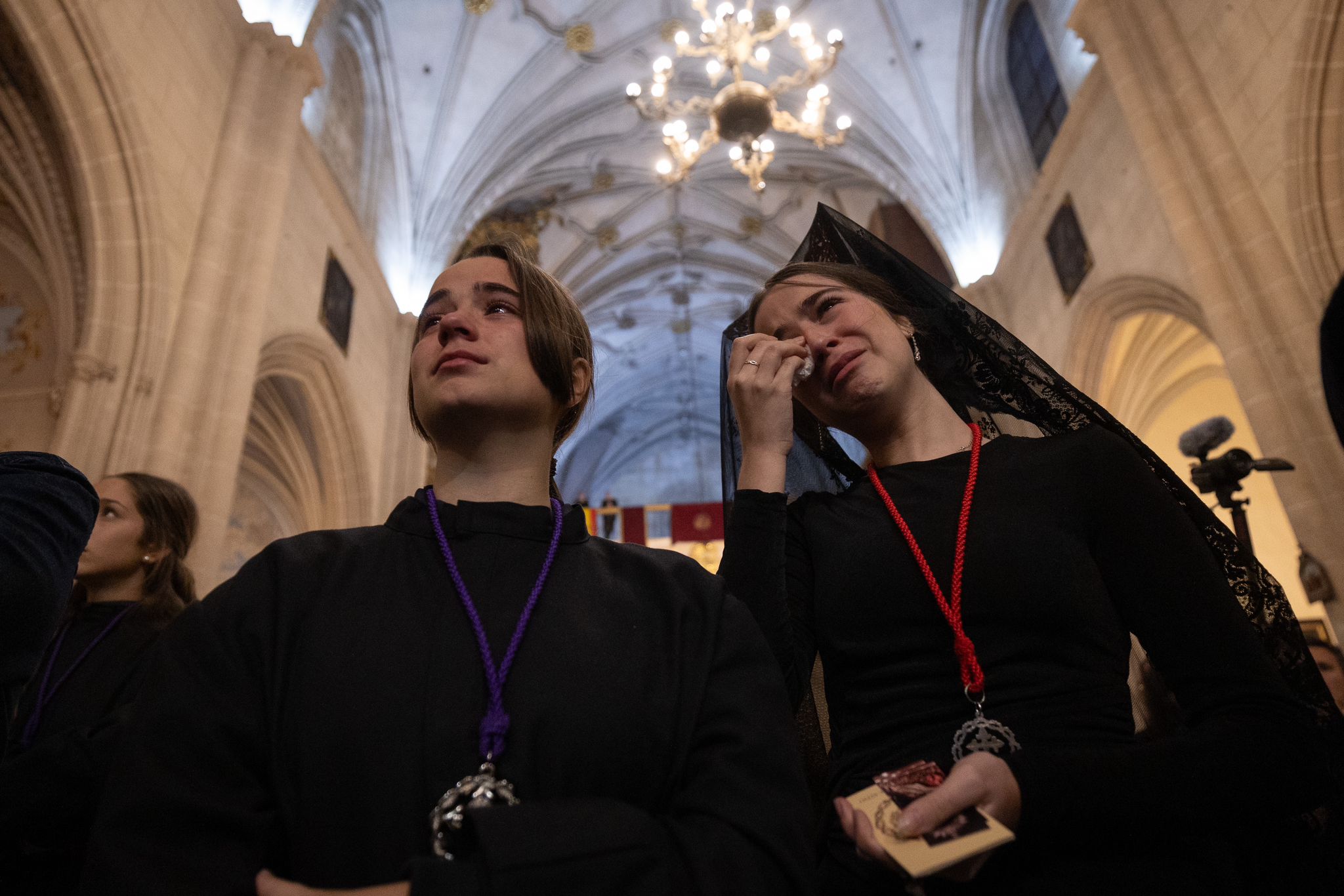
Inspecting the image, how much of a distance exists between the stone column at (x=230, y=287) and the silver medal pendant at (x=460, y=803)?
4.96 m

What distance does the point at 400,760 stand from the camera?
3.02ft

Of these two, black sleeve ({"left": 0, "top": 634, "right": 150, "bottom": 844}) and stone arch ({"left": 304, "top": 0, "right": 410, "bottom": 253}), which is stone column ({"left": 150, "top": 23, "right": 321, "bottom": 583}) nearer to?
stone arch ({"left": 304, "top": 0, "right": 410, "bottom": 253})

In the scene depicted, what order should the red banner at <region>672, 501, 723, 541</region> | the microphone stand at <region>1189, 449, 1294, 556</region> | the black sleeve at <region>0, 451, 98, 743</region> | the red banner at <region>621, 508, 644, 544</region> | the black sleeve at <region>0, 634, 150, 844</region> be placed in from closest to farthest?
the black sleeve at <region>0, 451, 98, 743</region>
the black sleeve at <region>0, 634, 150, 844</region>
the microphone stand at <region>1189, 449, 1294, 556</region>
the red banner at <region>672, 501, 723, 541</region>
the red banner at <region>621, 508, 644, 544</region>

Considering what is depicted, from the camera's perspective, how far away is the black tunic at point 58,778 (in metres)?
1.54

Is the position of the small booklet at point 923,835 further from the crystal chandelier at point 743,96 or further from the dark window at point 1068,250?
the crystal chandelier at point 743,96

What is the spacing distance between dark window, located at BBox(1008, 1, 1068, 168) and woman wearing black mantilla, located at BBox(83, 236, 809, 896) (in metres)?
8.95

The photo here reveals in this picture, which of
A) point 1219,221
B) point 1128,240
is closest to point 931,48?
point 1128,240

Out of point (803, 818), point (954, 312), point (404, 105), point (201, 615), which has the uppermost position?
point (404, 105)

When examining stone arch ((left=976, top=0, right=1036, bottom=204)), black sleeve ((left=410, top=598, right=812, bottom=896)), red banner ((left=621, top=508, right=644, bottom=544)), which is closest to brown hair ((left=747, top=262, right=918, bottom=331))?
black sleeve ((left=410, top=598, right=812, bottom=896))

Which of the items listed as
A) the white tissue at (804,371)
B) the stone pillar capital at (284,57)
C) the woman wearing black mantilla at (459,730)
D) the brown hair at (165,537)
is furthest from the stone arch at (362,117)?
the woman wearing black mantilla at (459,730)

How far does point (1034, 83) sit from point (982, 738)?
10.1 meters

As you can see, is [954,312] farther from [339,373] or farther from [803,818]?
[339,373]

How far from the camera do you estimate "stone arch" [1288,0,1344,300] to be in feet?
15.4

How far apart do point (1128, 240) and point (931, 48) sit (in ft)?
18.4
